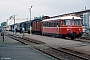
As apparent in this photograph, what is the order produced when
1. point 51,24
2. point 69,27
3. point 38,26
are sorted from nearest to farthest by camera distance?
point 69,27 → point 51,24 → point 38,26

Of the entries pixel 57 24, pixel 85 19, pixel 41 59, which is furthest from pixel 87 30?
pixel 41 59

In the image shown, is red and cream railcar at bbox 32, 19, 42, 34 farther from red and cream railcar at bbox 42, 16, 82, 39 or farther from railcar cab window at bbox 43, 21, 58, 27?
red and cream railcar at bbox 42, 16, 82, 39

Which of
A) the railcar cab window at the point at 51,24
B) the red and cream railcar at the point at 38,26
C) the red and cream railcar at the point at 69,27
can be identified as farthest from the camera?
the red and cream railcar at the point at 38,26

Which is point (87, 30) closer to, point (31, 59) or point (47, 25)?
point (47, 25)

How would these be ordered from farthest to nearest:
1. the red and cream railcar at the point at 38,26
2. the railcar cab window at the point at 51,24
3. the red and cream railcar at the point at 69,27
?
the red and cream railcar at the point at 38,26 → the railcar cab window at the point at 51,24 → the red and cream railcar at the point at 69,27

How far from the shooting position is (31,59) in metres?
15.1

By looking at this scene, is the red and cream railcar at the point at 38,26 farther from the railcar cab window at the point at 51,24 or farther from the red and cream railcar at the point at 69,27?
the red and cream railcar at the point at 69,27

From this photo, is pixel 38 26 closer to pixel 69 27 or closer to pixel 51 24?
pixel 51 24

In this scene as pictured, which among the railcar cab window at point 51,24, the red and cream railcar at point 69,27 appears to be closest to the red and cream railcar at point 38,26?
the railcar cab window at point 51,24

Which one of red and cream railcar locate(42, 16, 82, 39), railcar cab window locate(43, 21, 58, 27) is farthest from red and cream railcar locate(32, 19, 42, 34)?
red and cream railcar locate(42, 16, 82, 39)

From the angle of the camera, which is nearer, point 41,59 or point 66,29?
point 41,59

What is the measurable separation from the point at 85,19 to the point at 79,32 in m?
12.3

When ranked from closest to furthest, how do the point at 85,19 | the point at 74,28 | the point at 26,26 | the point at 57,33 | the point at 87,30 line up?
1. the point at 74,28
2. the point at 57,33
3. the point at 87,30
4. the point at 85,19
5. the point at 26,26

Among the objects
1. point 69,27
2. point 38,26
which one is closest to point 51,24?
point 69,27
